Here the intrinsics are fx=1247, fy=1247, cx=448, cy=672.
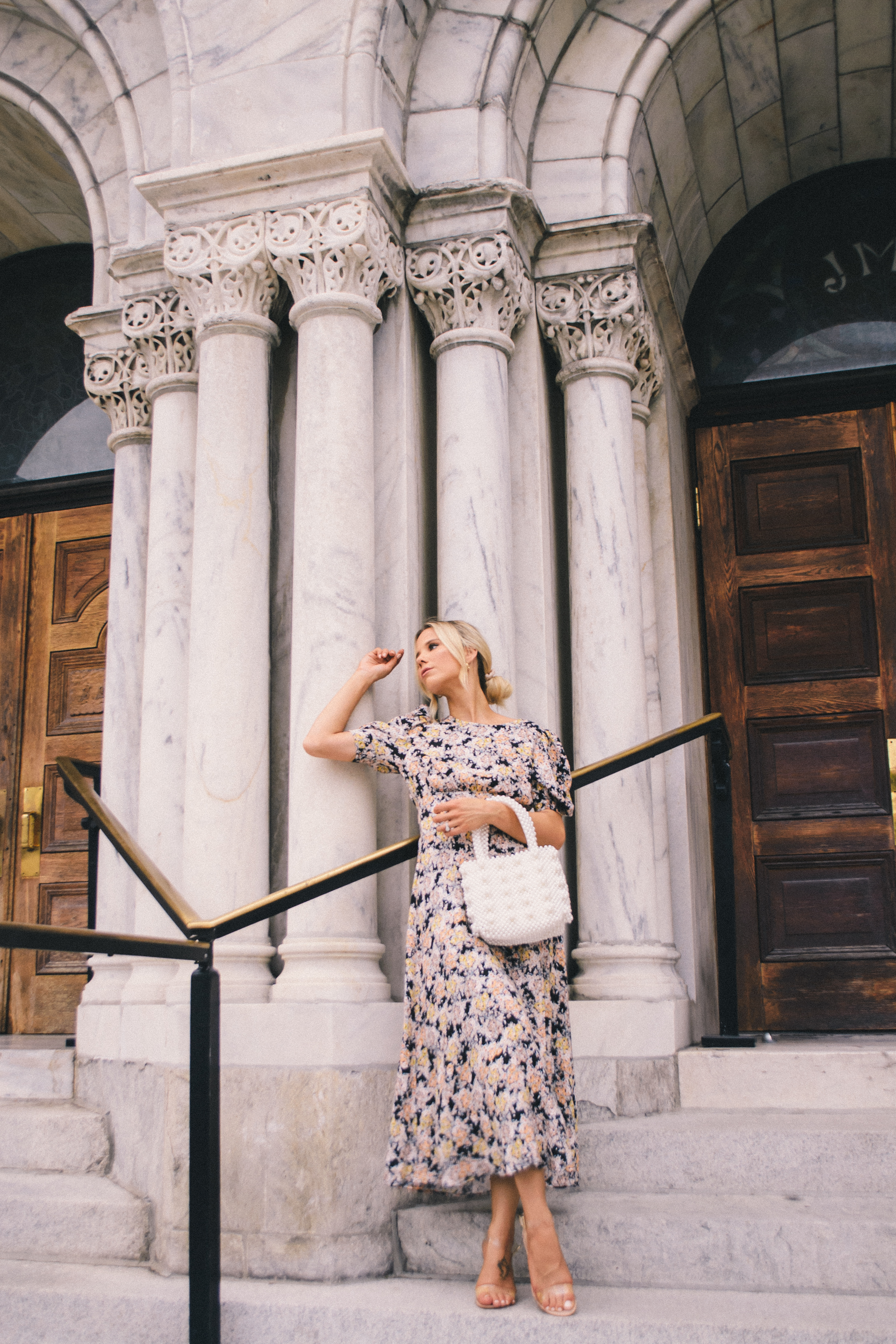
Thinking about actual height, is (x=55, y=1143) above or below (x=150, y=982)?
below

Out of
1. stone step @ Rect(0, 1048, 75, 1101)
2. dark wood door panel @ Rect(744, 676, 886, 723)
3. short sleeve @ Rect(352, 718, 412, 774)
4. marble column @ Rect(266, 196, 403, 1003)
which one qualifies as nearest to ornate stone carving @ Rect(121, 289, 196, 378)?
marble column @ Rect(266, 196, 403, 1003)

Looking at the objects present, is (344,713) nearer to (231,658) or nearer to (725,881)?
(231,658)

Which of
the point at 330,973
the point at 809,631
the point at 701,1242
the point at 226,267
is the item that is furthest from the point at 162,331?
the point at 701,1242

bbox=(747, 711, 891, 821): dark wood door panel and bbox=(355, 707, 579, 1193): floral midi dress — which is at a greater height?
bbox=(747, 711, 891, 821): dark wood door panel

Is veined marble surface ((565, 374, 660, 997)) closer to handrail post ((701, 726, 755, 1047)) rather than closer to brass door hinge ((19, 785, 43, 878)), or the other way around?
handrail post ((701, 726, 755, 1047))

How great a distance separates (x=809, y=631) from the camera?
5422mm

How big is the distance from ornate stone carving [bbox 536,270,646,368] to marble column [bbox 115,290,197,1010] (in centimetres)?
130

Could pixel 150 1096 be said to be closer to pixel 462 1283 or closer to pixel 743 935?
pixel 462 1283

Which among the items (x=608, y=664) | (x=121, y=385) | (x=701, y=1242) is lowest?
(x=701, y=1242)

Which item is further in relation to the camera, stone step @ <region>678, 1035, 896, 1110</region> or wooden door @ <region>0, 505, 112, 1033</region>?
wooden door @ <region>0, 505, 112, 1033</region>

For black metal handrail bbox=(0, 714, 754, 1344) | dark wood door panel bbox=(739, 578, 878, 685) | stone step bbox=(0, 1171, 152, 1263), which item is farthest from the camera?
dark wood door panel bbox=(739, 578, 878, 685)

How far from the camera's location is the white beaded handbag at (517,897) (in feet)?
10.1

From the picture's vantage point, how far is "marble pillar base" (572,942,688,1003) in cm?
402

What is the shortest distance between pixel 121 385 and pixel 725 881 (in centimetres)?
292
